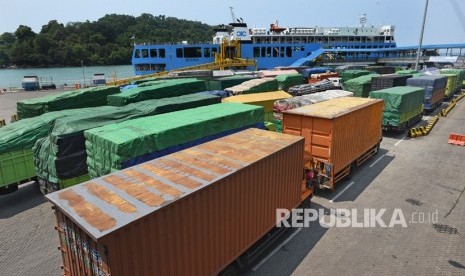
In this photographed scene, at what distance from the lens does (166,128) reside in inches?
436

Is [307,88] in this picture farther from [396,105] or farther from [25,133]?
[25,133]

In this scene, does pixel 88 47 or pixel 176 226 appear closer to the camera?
pixel 176 226

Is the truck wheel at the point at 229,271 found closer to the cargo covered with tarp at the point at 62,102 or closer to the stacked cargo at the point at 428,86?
the cargo covered with tarp at the point at 62,102

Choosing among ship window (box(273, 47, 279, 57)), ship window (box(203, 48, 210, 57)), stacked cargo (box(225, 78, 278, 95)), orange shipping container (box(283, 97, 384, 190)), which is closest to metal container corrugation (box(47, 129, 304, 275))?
orange shipping container (box(283, 97, 384, 190))

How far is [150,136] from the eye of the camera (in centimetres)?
1038

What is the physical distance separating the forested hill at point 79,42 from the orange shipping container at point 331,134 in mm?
114278

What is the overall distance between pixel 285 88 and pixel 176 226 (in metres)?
30.3

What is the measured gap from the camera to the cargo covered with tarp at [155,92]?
19.8 m

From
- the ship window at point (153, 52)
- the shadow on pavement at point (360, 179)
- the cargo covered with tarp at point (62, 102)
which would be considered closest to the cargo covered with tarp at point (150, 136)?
the shadow on pavement at point (360, 179)

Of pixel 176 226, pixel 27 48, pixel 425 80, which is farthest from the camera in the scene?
pixel 27 48

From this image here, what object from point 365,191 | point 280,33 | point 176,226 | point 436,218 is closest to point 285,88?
point 365,191

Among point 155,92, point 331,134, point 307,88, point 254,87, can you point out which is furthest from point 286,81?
point 331,134

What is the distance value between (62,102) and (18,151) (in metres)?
7.92

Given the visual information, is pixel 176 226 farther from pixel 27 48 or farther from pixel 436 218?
pixel 27 48
